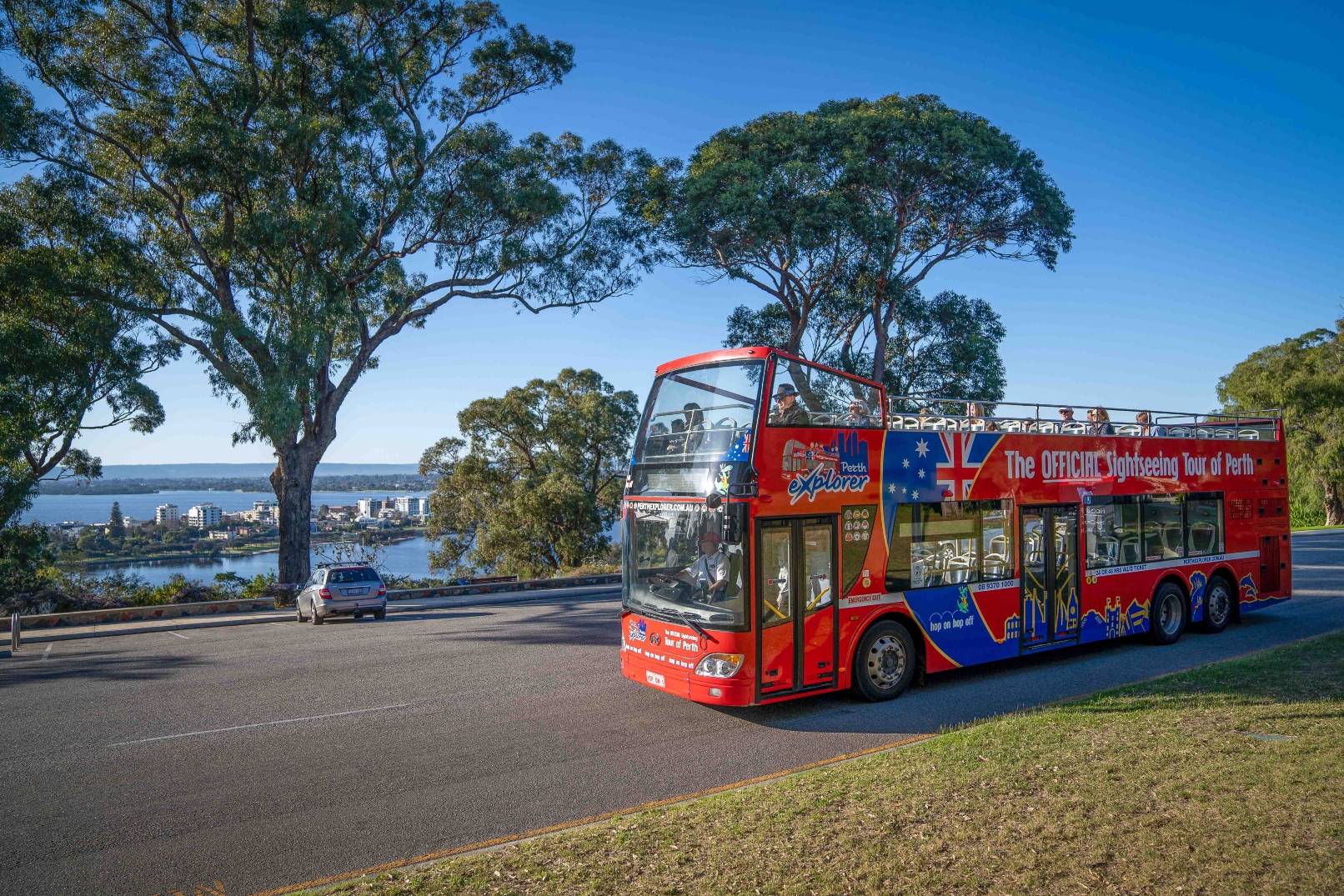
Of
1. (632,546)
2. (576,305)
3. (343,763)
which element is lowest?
(343,763)

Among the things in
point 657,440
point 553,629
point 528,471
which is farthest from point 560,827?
point 528,471

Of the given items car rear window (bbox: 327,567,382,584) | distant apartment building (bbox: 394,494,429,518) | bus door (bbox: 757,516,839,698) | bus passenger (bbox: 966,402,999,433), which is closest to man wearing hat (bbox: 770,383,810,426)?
bus door (bbox: 757,516,839,698)

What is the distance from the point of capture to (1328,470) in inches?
1762

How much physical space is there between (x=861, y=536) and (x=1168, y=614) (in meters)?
7.23

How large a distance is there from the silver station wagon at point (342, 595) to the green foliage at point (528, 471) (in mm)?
14181

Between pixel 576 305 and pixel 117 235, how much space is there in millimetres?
12975

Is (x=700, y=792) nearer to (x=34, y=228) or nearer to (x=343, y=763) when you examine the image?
(x=343, y=763)

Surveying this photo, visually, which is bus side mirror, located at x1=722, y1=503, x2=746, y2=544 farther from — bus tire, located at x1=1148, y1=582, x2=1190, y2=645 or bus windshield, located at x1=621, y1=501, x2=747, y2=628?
bus tire, located at x1=1148, y1=582, x2=1190, y2=645

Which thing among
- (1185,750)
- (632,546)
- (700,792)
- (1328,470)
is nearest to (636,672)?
(632,546)

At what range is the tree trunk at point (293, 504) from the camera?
23.5 m

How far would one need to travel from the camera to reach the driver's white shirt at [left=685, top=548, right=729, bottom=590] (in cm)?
868

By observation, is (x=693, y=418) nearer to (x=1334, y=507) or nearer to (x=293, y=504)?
(x=293, y=504)

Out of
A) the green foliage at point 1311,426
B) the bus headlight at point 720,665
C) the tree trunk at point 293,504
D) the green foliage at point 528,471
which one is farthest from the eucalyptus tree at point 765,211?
the green foliage at point 1311,426

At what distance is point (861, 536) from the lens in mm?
9633
